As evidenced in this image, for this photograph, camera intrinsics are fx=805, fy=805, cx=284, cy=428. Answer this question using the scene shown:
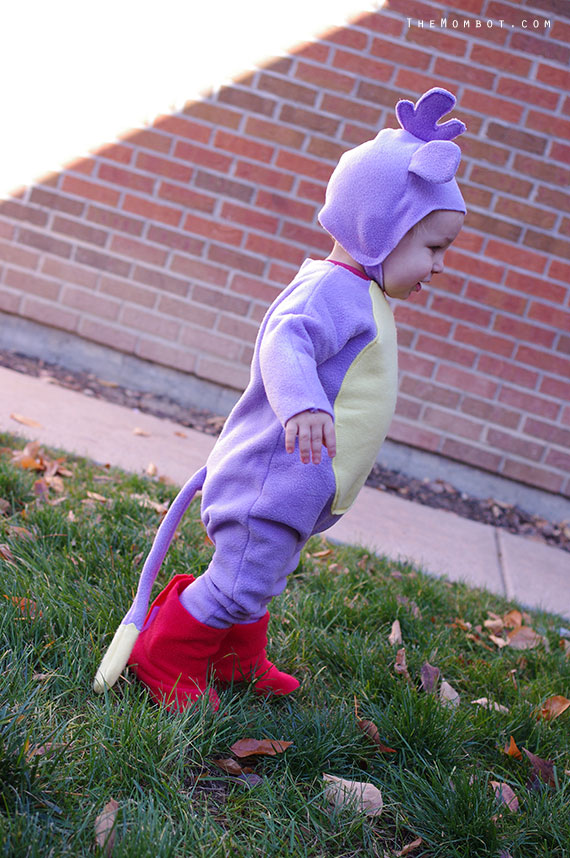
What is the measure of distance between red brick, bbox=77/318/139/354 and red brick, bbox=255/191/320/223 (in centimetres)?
105

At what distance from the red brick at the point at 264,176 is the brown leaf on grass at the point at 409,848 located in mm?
3482

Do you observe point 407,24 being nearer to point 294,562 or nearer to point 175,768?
point 294,562

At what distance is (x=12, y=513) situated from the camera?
2674mm

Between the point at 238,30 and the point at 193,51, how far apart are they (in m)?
0.26

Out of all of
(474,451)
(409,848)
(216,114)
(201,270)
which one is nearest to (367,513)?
(474,451)

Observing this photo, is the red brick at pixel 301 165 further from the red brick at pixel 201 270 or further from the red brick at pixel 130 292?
the red brick at pixel 130 292

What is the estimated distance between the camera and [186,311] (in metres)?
4.51

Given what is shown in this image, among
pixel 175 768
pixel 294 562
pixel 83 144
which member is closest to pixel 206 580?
pixel 294 562

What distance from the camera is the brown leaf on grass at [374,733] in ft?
6.33

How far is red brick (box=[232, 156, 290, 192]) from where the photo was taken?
439 cm

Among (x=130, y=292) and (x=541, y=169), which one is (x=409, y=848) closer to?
(x=130, y=292)

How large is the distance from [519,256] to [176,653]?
10.6 ft

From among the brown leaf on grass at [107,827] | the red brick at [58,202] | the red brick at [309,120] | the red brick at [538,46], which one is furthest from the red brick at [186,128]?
the brown leaf on grass at [107,827]

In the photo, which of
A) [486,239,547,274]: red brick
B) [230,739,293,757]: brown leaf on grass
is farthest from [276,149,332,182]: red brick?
[230,739,293,757]: brown leaf on grass
